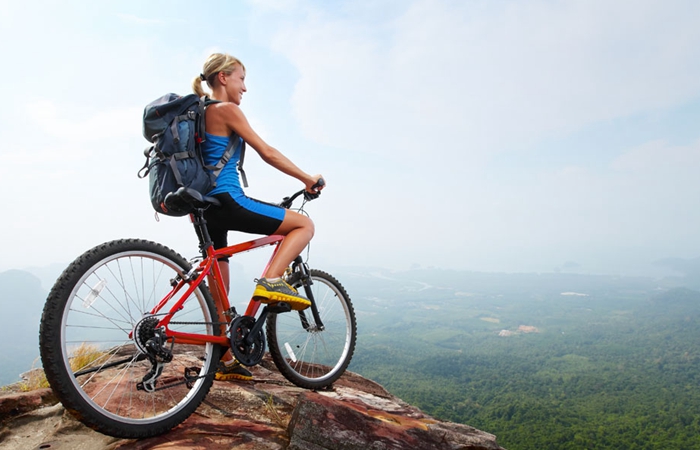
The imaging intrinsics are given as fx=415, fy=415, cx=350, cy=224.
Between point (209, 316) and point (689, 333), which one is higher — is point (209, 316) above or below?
above

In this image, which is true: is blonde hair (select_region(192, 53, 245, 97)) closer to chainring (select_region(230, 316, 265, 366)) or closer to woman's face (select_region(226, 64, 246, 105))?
woman's face (select_region(226, 64, 246, 105))

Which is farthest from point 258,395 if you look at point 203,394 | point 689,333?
point 689,333

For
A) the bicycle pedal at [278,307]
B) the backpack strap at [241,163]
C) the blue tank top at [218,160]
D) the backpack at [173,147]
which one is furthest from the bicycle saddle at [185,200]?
the bicycle pedal at [278,307]

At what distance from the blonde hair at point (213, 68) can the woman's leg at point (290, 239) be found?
1.39 m

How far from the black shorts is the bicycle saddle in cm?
24

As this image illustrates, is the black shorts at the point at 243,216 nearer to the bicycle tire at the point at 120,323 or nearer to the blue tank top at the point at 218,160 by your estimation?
the blue tank top at the point at 218,160

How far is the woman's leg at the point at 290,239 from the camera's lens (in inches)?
151

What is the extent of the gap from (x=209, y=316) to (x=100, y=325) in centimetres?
79

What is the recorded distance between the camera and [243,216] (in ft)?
12.0

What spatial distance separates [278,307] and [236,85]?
2.09m

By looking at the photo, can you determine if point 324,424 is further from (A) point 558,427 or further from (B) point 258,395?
(A) point 558,427

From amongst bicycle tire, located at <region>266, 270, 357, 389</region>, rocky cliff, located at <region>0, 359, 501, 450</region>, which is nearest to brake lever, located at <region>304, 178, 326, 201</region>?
bicycle tire, located at <region>266, 270, 357, 389</region>

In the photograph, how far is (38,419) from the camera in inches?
138

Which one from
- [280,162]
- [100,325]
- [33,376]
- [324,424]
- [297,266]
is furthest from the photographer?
[33,376]
